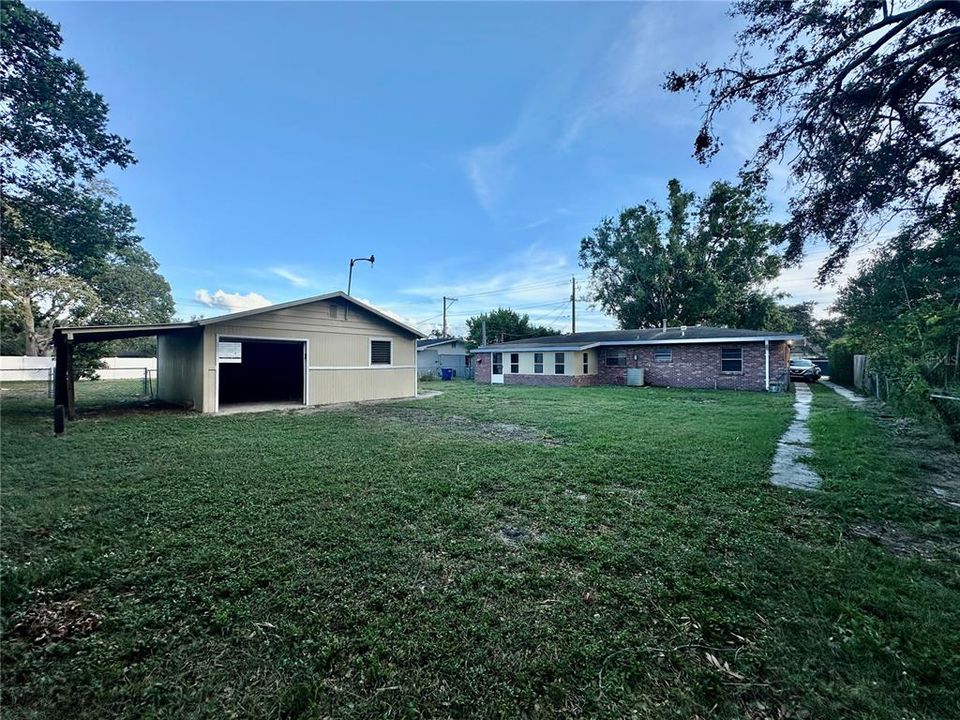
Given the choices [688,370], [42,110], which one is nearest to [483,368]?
[688,370]

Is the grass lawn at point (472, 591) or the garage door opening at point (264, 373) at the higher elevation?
the garage door opening at point (264, 373)

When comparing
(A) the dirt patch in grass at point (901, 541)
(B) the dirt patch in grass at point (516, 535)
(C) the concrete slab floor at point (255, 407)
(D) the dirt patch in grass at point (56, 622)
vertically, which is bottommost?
(A) the dirt patch in grass at point (901, 541)

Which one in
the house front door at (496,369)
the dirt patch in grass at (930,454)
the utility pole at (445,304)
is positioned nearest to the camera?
the dirt patch in grass at (930,454)

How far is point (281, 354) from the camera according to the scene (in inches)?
625

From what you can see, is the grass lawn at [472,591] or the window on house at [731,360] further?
the window on house at [731,360]

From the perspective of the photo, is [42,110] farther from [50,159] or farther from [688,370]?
[688,370]

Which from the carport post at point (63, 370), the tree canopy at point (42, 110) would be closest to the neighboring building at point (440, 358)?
the tree canopy at point (42, 110)

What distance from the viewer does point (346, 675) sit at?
6.27 ft

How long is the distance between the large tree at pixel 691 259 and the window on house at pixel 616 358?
9.56 metres

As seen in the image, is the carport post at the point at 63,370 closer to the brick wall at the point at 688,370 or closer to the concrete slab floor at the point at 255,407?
the concrete slab floor at the point at 255,407

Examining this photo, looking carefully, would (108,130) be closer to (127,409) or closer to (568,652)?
(127,409)

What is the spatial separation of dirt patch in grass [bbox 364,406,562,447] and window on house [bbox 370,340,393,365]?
2982 mm

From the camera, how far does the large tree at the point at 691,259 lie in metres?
27.6

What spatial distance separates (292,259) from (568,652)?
23278mm
